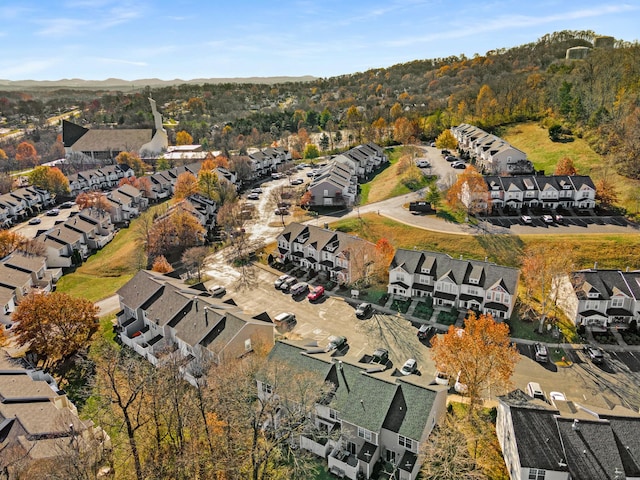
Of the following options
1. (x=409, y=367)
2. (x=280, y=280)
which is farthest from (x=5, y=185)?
(x=409, y=367)

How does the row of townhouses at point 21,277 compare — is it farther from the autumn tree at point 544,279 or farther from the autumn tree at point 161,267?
the autumn tree at point 544,279

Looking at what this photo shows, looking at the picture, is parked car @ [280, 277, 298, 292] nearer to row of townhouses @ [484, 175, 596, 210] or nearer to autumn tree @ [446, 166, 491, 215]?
autumn tree @ [446, 166, 491, 215]

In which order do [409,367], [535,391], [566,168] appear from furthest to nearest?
[566,168] → [409,367] → [535,391]

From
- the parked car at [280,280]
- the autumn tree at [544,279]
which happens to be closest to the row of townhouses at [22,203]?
the parked car at [280,280]

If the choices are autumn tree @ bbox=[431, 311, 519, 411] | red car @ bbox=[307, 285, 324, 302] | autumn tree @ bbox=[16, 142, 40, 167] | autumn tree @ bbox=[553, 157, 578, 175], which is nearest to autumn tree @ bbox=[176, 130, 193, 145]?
autumn tree @ bbox=[16, 142, 40, 167]

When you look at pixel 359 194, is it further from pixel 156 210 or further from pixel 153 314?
pixel 153 314

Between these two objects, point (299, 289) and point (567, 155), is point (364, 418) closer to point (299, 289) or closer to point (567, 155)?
point (299, 289)

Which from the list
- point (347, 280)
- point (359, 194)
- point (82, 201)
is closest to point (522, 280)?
point (347, 280)
